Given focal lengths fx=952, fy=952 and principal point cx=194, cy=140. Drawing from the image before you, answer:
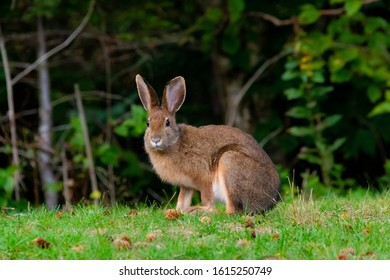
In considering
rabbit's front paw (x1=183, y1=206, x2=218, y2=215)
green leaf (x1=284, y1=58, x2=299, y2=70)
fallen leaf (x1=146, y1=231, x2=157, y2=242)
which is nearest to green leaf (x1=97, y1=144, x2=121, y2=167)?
green leaf (x1=284, y1=58, x2=299, y2=70)

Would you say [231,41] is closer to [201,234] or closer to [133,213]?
[133,213]

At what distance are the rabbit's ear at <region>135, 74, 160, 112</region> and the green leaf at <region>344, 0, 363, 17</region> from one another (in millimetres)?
3983

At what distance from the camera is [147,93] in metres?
8.62

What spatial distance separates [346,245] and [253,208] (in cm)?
147

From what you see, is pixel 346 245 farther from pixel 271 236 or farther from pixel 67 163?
pixel 67 163

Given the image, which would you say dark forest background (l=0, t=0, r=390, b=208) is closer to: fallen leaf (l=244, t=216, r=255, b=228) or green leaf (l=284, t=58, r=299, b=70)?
green leaf (l=284, t=58, r=299, b=70)

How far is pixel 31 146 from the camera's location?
12.6 m

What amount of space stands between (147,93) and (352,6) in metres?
4.14

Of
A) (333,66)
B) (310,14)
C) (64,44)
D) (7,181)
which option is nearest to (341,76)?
(333,66)

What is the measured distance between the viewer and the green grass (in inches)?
257

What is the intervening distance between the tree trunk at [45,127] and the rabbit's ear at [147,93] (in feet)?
12.4

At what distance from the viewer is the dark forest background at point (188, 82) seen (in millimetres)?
12242

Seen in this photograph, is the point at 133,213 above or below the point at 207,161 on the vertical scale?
below

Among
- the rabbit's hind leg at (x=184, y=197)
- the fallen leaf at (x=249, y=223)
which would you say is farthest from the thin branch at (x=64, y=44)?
the fallen leaf at (x=249, y=223)
